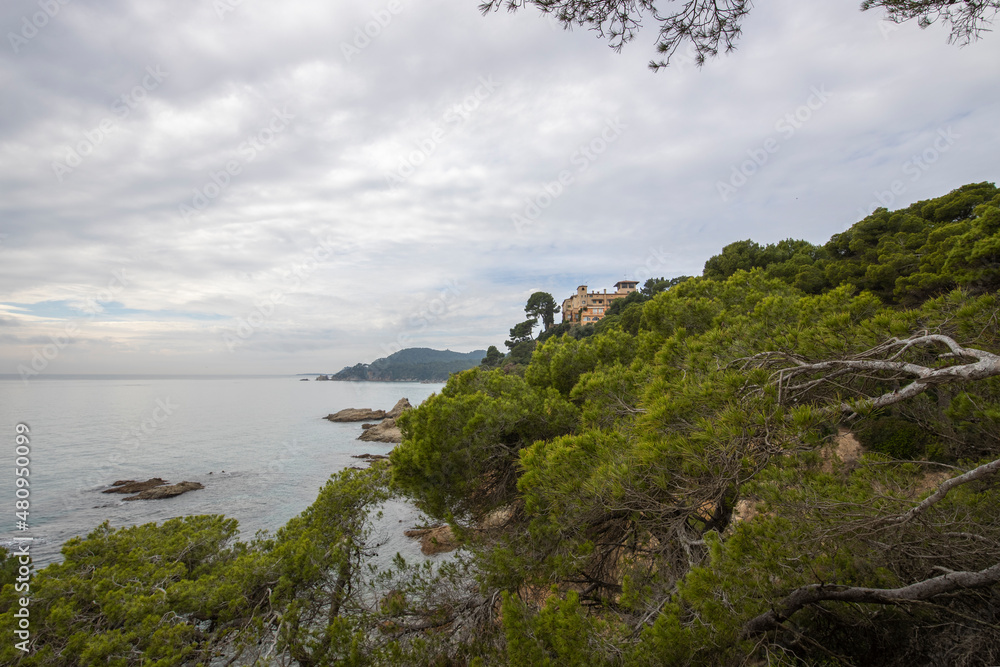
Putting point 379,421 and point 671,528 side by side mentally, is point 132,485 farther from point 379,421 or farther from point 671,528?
point 379,421

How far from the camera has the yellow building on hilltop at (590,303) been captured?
66.3 m

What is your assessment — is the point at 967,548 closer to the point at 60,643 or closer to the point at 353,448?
the point at 60,643

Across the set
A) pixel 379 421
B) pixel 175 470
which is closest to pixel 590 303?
pixel 379 421

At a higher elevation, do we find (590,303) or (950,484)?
(590,303)

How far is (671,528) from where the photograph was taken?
4.05 meters

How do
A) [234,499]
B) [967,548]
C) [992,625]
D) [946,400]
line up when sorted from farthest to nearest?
[234,499] → [946,400] → [967,548] → [992,625]

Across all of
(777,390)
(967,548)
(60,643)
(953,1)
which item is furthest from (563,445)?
(60,643)

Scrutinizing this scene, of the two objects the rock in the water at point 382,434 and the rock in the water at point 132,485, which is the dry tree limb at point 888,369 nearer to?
the rock in the water at point 132,485

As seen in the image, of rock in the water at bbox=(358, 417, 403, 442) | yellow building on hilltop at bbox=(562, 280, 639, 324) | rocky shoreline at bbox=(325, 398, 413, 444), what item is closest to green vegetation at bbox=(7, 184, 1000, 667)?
rocky shoreline at bbox=(325, 398, 413, 444)

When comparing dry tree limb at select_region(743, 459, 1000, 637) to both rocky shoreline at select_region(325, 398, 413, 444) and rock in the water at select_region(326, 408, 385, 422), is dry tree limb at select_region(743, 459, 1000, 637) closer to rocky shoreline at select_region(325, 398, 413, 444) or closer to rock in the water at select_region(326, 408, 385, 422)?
rocky shoreline at select_region(325, 398, 413, 444)

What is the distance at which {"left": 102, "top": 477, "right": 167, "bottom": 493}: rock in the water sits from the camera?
20.0m

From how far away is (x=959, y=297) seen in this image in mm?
3227

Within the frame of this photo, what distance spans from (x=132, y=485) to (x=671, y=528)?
25.7 m

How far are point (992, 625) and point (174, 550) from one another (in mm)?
8959
